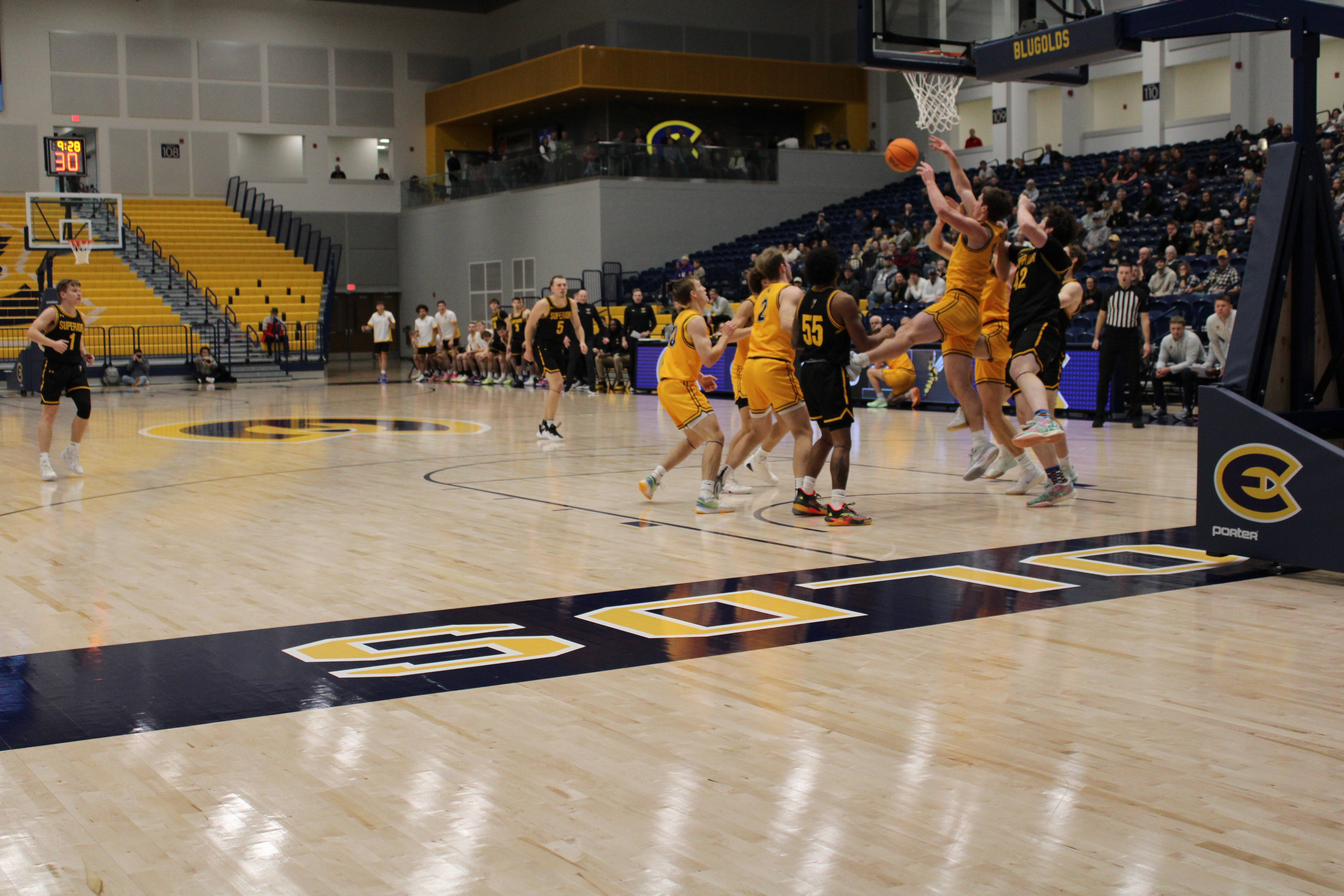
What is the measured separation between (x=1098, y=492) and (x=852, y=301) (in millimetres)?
2808

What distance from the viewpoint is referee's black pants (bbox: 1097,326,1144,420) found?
49.0 feet

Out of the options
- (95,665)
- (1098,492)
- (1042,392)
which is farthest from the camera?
(1098,492)

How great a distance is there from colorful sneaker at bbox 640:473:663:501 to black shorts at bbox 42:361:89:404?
16.2 feet

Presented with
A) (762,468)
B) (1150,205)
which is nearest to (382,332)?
(1150,205)

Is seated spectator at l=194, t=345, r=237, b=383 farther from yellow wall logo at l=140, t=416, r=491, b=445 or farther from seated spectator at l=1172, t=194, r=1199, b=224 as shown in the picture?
seated spectator at l=1172, t=194, r=1199, b=224

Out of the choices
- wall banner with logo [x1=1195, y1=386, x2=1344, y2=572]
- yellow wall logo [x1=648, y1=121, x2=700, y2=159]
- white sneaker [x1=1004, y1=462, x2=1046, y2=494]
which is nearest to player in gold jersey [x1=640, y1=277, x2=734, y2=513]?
white sneaker [x1=1004, y1=462, x2=1046, y2=494]

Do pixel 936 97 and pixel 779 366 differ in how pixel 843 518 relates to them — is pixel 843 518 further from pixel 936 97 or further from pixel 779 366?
pixel 936 97

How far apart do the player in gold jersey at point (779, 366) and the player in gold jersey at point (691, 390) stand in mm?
209

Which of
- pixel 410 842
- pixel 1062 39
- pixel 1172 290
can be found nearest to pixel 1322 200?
pixel 1062 39

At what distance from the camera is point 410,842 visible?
3.22 m

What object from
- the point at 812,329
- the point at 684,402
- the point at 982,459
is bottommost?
the point at 982,459

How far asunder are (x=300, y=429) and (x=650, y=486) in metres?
8.10

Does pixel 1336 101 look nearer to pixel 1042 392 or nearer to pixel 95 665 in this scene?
pixel 1042 392

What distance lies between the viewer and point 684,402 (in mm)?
9078
